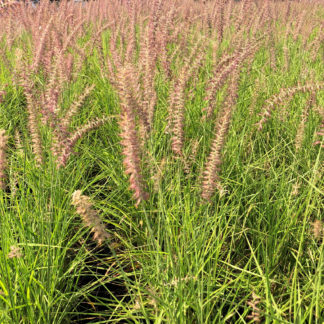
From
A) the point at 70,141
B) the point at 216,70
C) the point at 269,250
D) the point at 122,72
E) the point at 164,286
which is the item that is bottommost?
the point at 269,250

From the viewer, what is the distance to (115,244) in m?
1.76

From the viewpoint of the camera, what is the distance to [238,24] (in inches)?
98.2

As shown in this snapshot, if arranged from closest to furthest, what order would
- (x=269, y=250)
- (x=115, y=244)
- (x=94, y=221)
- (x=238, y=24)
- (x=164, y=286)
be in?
(x=94, y=221)
(x=164, y=286)
(x=269, y=250)
(x=115, y=244)
(x=238, y=24)

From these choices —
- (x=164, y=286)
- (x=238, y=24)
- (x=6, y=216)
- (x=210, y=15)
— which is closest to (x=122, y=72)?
(x=164, y=286)

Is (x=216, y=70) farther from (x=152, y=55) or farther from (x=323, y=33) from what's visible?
(x=323, y=33)

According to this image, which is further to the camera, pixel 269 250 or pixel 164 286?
pixel 269 250

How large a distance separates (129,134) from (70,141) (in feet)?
1.69

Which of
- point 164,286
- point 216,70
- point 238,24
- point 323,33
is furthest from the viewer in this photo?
point 323,33

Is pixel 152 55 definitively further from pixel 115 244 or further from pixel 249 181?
pixel 115 244

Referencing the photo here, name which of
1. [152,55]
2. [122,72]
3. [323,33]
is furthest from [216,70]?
[323,33]

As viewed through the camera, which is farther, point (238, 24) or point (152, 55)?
point (238, 24)

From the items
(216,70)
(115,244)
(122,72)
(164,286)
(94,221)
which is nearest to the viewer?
(94,221)

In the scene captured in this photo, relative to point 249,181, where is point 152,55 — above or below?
above

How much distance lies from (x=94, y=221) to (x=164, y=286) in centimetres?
43
